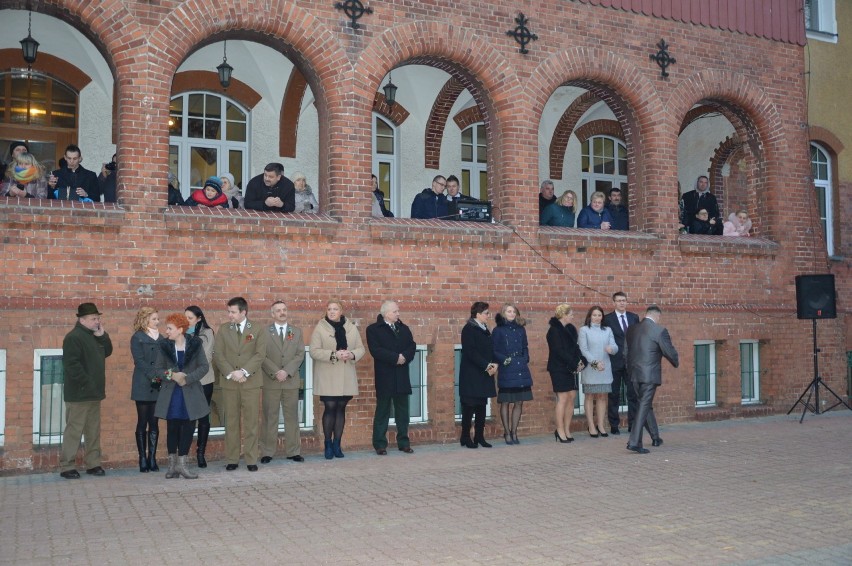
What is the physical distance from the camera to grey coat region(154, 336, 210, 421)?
32.3 ft

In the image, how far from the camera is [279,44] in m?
12.3

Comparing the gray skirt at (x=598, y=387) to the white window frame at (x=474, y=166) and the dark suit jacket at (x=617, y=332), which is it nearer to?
the dark suit jacket at (x=617, y=332)

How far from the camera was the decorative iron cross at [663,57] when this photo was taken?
14.9 meters

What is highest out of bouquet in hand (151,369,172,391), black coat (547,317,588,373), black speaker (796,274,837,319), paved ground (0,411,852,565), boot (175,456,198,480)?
black speaker (796,274,837,319)

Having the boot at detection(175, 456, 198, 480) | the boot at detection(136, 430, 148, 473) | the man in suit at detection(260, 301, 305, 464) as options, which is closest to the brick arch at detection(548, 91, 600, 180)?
the man in suit at detection(260, 301, 305, 464)

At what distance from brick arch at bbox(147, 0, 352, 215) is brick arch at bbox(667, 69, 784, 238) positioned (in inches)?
249

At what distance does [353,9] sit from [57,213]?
460 cm

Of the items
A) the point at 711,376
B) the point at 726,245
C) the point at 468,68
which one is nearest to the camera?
the point at 468,68

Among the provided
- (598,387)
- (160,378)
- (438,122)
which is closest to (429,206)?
(598,387)

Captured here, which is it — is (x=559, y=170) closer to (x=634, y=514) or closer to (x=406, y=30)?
(x=406, y=30)

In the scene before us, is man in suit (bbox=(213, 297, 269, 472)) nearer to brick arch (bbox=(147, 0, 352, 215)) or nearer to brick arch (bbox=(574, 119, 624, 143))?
brick arch (bbox=(147, 0, 352, 215))

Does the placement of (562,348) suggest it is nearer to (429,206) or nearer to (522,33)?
(429,206)

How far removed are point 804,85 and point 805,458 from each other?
8032 millimetres

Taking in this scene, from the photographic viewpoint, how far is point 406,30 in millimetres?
12828
